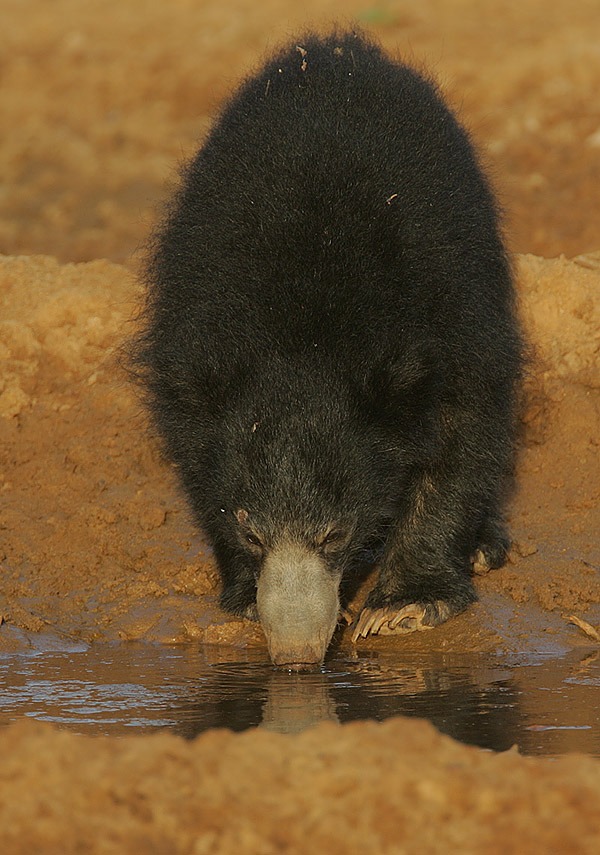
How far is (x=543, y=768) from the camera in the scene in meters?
3.09

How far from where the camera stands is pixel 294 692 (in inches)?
189

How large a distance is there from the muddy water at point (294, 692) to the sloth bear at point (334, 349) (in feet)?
0.71

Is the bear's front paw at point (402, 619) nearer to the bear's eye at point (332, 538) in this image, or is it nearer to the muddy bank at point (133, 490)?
the muddy bank at point (133, 490)

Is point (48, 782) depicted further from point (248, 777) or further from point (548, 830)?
point (548, 830)

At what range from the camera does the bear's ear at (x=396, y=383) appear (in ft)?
16.2

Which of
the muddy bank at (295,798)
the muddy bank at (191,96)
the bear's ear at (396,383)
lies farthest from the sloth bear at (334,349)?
the muddy bank at (191,96)

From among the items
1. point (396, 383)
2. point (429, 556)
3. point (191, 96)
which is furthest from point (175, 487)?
point (191, 96)

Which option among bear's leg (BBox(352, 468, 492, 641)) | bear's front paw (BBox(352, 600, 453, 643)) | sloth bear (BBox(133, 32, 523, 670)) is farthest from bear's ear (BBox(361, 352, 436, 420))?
bear's front paw (BBox(352, 600, 453, 643))

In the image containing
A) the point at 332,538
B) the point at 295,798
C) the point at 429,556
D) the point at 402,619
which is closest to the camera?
the point at 295,798

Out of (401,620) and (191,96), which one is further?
(191,96)

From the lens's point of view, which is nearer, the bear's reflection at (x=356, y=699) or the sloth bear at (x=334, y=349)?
the bear's reflection at (x=356, y=699)

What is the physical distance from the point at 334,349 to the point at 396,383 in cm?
23

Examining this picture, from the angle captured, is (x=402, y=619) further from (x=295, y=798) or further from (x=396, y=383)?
(x=295, y=798)

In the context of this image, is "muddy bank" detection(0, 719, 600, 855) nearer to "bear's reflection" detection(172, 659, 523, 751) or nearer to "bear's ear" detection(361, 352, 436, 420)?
"bear's reflection" detection(172, 659, 523, 751)
